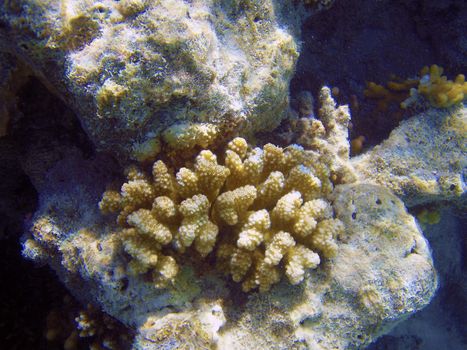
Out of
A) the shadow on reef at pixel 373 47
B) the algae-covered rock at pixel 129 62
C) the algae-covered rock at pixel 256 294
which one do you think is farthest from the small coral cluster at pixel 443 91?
the algae-covered rock at pixel 129 62

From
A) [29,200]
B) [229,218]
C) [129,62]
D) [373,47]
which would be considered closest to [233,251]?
[229,218]

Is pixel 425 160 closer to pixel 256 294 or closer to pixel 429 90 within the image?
pixel 429 90

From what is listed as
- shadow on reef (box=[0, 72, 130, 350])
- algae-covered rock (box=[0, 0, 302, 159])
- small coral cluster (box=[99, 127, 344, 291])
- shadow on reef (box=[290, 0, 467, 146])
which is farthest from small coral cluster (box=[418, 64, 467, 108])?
shadow on reef (box=[0, 72, 130, 350])

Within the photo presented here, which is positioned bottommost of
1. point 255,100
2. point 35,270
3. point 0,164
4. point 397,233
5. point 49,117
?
point 35,270

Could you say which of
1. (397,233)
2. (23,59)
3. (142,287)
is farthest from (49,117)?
(397,233)

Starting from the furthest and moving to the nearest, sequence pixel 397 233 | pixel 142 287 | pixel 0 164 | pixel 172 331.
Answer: pixel 0 164, pixel 397 233, pixel 142 287, pixel 172 331

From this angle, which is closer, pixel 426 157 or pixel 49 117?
pixel 49 117

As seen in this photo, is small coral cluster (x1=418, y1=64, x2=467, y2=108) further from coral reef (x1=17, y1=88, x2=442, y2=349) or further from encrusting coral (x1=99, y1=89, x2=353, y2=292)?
encrusting coral (x1=99, y1=89, x2=353, y2=292)

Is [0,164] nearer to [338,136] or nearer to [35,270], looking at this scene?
[35,270]

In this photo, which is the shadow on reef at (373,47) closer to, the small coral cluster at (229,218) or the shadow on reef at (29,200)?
the small coral cluster at (229,218)
